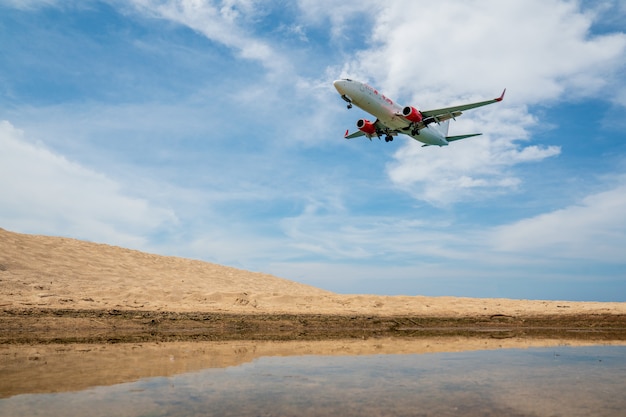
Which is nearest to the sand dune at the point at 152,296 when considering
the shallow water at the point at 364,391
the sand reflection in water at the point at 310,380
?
the sand reflection in water at the point at 310,380

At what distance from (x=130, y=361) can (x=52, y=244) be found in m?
27.9

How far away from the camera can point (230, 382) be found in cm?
1041

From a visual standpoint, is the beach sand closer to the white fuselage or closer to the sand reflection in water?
the sand reflection in water

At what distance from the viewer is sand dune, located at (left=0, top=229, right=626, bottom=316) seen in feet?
80.8

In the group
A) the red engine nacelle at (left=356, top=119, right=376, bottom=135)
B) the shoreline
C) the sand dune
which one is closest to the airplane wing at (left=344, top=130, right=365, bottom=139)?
the red engine nacelle at (left=356, top=119, right=376, bottom=135)

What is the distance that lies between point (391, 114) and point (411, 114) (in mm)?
1774

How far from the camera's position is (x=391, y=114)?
39.9 meters

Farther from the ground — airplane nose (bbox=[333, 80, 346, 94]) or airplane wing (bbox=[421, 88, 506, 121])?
airplane nose (bbox=[333, 80, 346, 94])

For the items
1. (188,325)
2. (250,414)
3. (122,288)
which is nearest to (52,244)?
(122,288)

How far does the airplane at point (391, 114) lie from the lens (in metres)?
37.7

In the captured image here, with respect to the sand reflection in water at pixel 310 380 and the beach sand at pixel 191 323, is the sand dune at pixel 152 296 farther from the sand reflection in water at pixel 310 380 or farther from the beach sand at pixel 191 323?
the sand reflection in water at pixel 310 380

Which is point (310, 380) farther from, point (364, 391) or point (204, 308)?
point (204, 308)

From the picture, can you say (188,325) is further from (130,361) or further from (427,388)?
(427,388)

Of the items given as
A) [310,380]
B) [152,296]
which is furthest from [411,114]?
[310,380]
